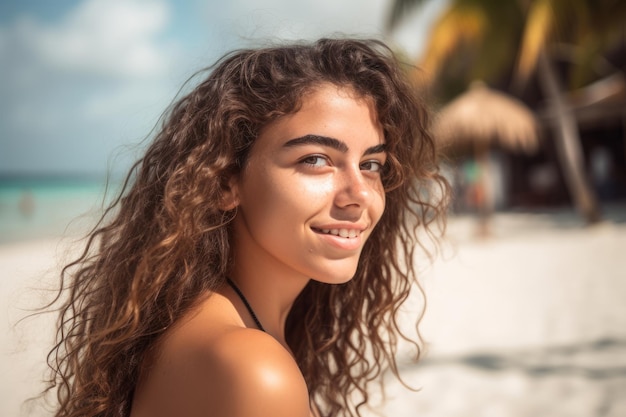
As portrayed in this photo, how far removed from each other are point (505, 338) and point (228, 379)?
14.6 feet

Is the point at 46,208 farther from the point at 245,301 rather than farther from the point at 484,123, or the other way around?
the point at 245,301

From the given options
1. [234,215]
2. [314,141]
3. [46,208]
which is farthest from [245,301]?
[46,208]

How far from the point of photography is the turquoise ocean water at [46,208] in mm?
1809

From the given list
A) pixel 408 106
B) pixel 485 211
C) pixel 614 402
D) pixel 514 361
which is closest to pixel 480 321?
pixel 514 361

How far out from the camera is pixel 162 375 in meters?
1.18

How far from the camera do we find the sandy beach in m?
3.36

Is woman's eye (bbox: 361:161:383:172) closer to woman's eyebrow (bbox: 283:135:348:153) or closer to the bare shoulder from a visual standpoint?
woman's eyebrow (bbox: 283:135:348:153)

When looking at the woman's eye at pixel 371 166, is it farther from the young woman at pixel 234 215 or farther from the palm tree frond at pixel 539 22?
the palm tree frond at pixel 539 22

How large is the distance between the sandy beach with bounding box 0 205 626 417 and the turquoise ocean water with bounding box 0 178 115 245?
0.50 ft

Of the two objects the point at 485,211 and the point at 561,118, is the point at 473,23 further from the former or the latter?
the point at 485,211

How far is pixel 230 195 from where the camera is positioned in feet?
4.66

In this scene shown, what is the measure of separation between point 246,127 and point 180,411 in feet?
2.28

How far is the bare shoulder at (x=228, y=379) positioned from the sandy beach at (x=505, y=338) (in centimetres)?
80

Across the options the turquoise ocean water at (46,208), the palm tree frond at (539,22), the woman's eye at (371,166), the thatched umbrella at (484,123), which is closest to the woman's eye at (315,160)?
the woman's eye at (371,166)
